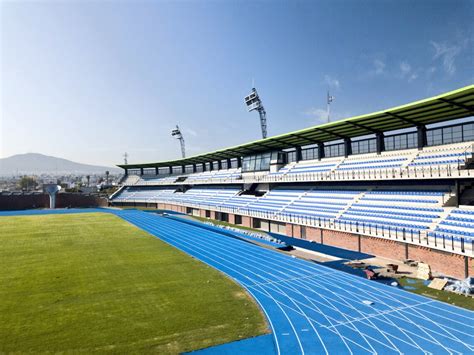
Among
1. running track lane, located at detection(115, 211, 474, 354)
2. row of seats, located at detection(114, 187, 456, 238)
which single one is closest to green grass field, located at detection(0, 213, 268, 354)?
running track lane, located at detection(115, 211, 474, 354)

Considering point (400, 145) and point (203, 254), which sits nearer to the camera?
point (203, 254)

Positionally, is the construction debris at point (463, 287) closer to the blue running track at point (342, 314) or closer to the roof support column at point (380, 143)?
the blue running track at point (342, 314)

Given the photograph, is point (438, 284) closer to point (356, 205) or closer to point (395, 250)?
point (395, 250)

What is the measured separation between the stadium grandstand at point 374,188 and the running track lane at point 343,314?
6.09 meters

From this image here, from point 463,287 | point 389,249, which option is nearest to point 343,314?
point 463,287

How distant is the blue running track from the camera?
37.3ft

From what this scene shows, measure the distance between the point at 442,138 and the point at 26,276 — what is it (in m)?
32.6

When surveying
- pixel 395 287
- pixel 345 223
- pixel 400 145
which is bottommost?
pixel 395 287

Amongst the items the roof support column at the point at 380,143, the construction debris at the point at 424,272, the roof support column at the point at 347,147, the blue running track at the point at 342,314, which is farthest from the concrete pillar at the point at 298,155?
the construction debris at the point at 424,272

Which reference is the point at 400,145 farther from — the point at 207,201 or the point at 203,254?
the point at 207,201

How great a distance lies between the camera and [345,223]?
27.5 meters

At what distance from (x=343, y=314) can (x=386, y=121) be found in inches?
854

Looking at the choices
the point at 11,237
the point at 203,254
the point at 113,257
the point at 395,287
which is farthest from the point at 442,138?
the point at 11,237

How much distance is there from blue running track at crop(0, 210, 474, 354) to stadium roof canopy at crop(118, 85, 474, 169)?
577 inches
